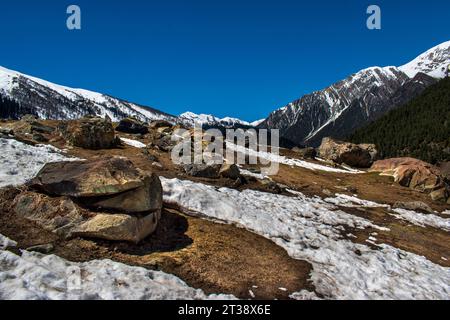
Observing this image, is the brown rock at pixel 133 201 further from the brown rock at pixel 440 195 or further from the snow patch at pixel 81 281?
the brown rock at pixel 440 195

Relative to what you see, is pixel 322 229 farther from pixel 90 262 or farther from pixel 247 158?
pixel 247 158

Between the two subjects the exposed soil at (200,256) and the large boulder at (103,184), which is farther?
the large boulder at (103,184)

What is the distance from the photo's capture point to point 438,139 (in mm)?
159125

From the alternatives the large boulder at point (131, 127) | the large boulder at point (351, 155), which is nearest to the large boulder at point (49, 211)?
the large boulder at point (131, 127)

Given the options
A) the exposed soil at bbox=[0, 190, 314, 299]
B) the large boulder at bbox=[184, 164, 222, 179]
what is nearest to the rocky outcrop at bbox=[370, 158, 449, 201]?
the large boulder at bbox=[184, 164, 222, 179]

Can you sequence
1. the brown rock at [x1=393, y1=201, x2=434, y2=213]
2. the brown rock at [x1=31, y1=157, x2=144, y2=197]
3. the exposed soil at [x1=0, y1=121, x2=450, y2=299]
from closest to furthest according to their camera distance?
the exposed soil at [x1=0, y1=121, x2=450, y2=299]
the brown rock at [x1=31, y1=157, x2=144, y2=197]
the brown rock at [x1=393, y1=201, x2=434, y2=213]

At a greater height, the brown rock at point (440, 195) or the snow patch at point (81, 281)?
the brown rock at point (440, 195)

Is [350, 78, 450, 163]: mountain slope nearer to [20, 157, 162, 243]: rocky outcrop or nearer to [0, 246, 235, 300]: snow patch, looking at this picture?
[20, 157, 162, 243]: rocky outcrop

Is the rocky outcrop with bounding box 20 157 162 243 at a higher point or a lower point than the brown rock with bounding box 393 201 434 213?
higher

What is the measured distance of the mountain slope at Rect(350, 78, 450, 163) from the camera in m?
154

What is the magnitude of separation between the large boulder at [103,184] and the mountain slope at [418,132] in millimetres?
152297

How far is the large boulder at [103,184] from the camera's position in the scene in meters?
16.4

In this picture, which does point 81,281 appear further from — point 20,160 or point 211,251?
point 20,160

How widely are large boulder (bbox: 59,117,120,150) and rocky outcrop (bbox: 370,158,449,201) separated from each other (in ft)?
125
